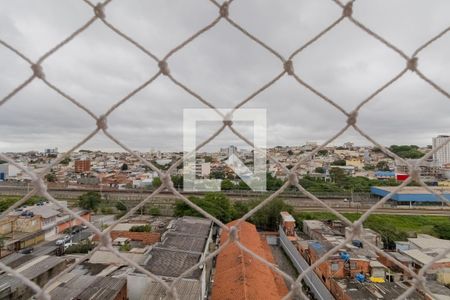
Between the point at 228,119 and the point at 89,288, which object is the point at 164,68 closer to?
the point at 228,119

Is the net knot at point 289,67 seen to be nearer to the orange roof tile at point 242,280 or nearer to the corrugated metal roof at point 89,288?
the orange roof tile at point 242,280

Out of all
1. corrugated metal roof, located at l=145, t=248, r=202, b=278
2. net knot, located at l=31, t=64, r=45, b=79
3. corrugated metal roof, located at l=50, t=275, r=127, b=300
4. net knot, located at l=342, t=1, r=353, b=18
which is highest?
net knot, located at l=342, t=1, r=353, b=18

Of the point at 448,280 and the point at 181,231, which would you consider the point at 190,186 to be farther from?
the point at 448,280

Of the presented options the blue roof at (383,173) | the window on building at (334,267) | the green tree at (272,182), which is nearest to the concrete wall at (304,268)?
the window on building at (334,267)

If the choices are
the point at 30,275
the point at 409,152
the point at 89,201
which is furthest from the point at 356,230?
the point at 89,201

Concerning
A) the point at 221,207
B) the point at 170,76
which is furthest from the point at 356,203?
the point at 170,76

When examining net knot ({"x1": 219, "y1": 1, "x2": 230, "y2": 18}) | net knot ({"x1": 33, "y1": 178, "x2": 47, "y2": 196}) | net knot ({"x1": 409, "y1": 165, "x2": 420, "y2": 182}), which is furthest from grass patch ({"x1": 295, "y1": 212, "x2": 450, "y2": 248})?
net knot ({"x1": 33, "y1": 178, "x2": 47, "y2": 196})

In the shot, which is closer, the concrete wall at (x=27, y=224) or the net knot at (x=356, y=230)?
the net knot at (x=356, y=230)

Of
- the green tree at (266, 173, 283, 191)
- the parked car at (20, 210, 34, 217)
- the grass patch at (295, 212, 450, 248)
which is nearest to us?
the grass patch at (295, 212, 450, 248)

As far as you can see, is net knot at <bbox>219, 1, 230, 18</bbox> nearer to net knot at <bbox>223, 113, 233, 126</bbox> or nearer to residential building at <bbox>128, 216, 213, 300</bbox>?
net knot at <bbox>223, 113, 233, 126</bbox>

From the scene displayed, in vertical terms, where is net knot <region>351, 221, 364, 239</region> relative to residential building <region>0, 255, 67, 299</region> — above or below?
above

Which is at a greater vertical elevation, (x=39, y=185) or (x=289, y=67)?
(x=289, y=67)

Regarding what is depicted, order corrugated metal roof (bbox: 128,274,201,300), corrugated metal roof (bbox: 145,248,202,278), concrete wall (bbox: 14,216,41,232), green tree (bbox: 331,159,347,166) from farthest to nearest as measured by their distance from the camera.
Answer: green tree (bbox: 331,159,347,166) < concrete wall (bbox: 14,216,41,232) < corrugated metal roof (bbox: 145,248,202,278) < corrugated metal roof (bbox: 128,274,201,300)
